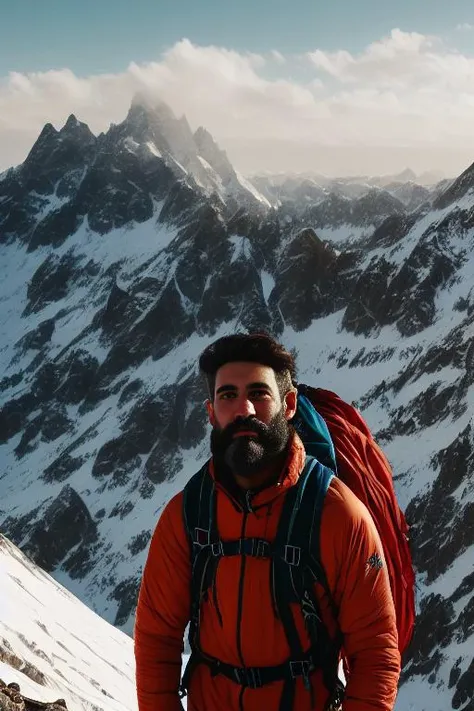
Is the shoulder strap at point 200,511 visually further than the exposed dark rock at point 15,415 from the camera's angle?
No

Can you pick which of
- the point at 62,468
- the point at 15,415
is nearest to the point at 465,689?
the point at 62,468

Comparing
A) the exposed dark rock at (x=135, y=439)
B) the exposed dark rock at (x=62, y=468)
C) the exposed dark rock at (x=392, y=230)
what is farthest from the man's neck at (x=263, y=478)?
the exposed dark rock at (x=62, y=468)

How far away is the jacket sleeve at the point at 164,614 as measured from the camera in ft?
18.4

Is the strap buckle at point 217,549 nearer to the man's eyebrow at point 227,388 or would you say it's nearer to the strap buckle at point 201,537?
the strap buckle at point 201,537

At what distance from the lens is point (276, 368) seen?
5648 millimetres

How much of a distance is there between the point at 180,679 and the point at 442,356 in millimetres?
87241

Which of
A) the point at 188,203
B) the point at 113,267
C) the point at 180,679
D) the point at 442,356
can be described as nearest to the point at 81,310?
the point at 113,267

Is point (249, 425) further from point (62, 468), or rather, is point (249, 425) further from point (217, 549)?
point (62, 468)

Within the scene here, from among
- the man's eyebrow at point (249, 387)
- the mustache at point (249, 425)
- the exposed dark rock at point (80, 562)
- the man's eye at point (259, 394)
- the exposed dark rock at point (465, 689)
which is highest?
the man's eyebrow at point (249, 387)

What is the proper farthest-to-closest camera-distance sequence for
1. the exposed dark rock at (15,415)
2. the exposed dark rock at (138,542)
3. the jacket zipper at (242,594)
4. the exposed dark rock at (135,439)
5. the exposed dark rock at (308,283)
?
the exposed dark rock at (15,415) → the exposed dark rock at (308,283) → the exposed dark rock at (135,439) → the exposed dark rock at (138,542) → the jacket zipper at (242,594)

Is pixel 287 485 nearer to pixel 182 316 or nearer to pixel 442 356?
pixel 442 356

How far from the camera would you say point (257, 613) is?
211 inches

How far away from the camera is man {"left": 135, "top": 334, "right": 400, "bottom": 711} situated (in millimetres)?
5199

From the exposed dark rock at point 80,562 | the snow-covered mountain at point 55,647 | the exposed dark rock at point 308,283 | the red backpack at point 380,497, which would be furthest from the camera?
the exposed dark rock at point 308,283
